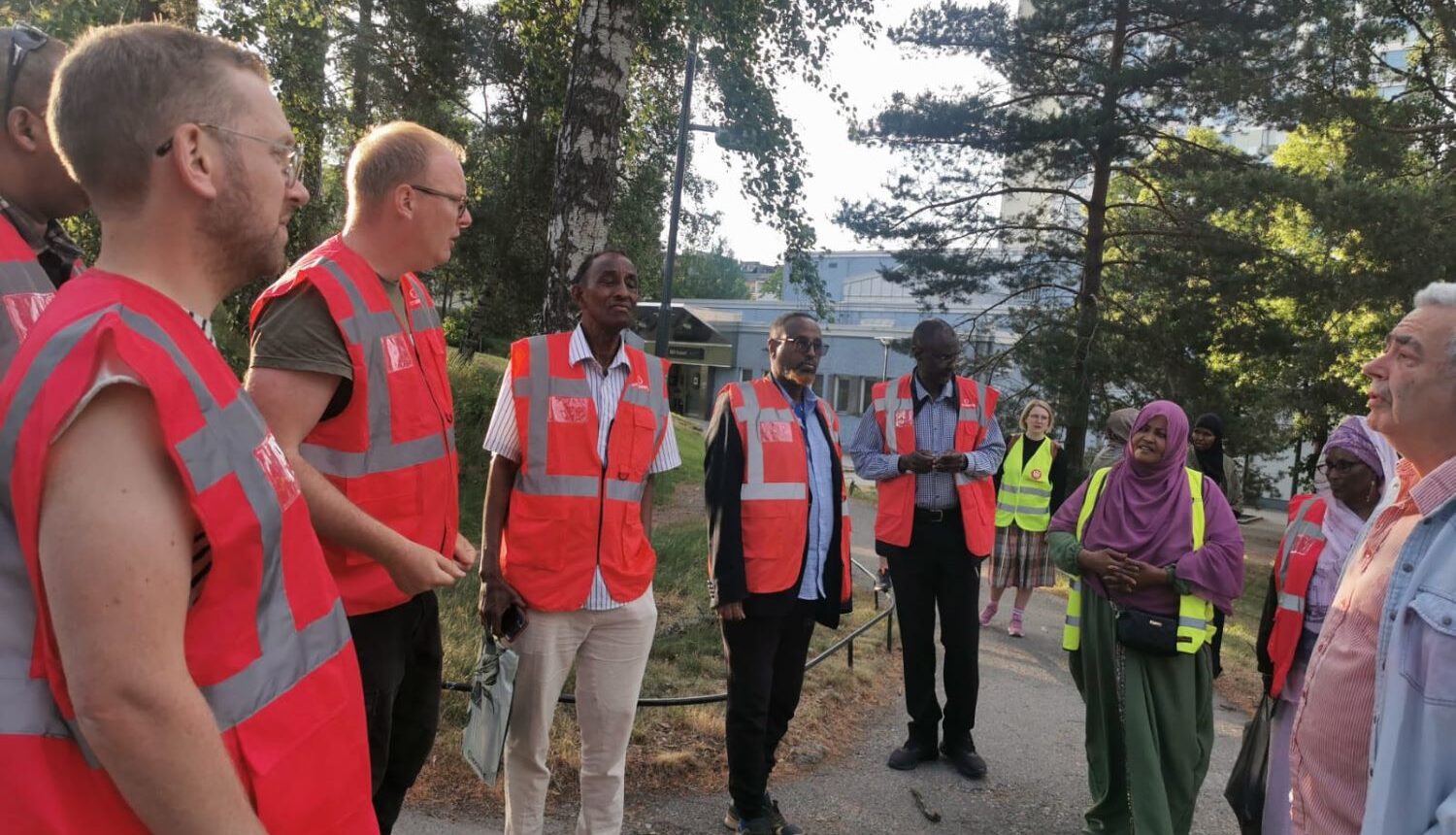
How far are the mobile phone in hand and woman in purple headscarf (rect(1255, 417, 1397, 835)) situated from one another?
2.97 metres

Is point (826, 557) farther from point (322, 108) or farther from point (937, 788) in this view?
point (322, 108)

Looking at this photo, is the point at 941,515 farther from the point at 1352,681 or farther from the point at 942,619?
the point at 1352,681

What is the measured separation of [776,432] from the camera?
13.8 feet

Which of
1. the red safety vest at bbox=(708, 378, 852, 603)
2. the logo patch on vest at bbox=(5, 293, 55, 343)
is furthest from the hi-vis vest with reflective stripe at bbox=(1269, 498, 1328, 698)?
the logo patch on vest at bbox=(5, 293, 55, 343)

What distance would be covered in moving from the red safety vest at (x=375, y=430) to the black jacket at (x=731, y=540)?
1646 millimetres

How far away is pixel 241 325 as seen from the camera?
955cm

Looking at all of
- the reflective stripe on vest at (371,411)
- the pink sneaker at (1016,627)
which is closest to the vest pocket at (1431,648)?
the reflective stripe on vest at (371,411)

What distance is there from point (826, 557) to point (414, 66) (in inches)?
529

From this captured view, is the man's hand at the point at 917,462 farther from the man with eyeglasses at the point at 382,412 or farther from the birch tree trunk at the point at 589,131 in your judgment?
the man with eyeglasses at the point at 382,412

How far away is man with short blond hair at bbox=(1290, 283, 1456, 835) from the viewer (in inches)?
68.4

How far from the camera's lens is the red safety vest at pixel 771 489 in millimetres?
4051

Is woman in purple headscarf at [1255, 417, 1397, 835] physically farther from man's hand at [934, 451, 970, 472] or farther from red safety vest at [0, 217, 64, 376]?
red safety vest at [0, 217, 64, 376]

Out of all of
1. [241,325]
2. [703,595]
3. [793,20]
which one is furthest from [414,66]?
[703,595]

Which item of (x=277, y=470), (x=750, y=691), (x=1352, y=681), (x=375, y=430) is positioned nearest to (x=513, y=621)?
(x=375, y=430)
